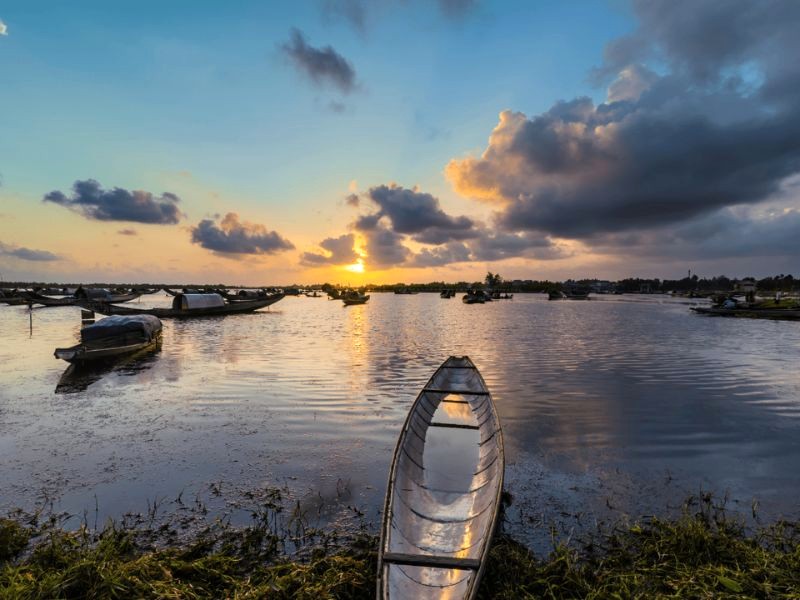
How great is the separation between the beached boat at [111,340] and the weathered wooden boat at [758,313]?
77.4 m

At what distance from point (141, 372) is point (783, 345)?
49112 millimetres

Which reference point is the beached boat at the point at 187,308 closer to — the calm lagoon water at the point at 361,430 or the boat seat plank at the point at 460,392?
the calm lagoon water at the point at 361,430

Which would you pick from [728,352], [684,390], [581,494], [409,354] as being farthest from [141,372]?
[728,352]

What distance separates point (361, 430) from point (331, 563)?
764cm

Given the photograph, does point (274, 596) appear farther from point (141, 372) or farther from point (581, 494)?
point (141, 372)

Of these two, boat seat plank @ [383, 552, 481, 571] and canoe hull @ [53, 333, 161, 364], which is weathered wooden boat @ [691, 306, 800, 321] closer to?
boat seat plank @ [383, 552, 481, 571]

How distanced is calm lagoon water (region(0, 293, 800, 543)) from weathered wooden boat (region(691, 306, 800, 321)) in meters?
35.7

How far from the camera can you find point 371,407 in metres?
17.2

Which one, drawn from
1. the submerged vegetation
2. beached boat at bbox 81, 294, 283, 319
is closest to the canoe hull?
the submerged vegetation

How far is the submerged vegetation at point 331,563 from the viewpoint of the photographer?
5934 mm

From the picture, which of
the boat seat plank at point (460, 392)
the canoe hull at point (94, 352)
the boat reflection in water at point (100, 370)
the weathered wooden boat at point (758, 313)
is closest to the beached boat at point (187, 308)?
the canoe hull at point (94, 352)

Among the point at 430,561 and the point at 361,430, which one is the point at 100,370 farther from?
the point at 430,561

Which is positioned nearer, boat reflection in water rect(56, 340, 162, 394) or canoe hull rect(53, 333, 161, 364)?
boat reflection in water rect(56, 340, 162, 394)

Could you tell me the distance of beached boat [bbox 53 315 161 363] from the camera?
24.3m
